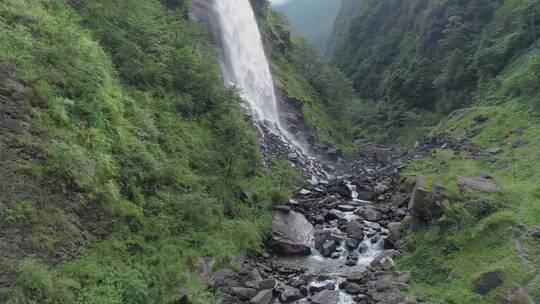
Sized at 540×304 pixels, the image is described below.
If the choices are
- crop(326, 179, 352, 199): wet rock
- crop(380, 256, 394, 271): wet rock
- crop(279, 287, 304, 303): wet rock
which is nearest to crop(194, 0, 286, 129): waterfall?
crop(326, 179, 352, 199): wet rock

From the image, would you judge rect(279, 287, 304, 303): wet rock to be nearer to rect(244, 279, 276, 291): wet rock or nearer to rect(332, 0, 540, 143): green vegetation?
rect(244, 279, 276, 291): wet rock

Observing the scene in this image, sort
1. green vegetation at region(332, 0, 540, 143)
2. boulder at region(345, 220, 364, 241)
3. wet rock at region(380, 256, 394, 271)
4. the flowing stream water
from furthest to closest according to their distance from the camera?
1. green vegetation at region(332, 0, 540, 143)
2. the flowing stream water
3. boulder at region(345, 220, 364, 241)
4. wet rock at region(380, 256, 394, 271)

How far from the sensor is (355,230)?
2269 centimetres

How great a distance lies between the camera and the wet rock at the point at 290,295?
52.8 feet

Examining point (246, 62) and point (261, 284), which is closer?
point (261, 284)

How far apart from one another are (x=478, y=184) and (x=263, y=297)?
11.6 meters

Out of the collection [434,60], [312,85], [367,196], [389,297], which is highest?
[434,60]

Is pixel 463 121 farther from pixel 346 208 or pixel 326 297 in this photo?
pixel 326 297

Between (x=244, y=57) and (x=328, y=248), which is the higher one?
(x=244, y=57)

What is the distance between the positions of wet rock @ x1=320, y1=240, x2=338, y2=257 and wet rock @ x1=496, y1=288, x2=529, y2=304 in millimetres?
8458

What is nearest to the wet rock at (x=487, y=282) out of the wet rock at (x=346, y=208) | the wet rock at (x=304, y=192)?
the wet rock at (x=346, y=208)

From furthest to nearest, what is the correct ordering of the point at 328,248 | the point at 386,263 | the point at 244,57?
the point at 244,57
the point at 328,248
the point at 386,263

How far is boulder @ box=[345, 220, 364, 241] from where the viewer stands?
73.2 feet

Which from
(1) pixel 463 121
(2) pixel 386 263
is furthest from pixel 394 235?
(1) pixel 463 121
